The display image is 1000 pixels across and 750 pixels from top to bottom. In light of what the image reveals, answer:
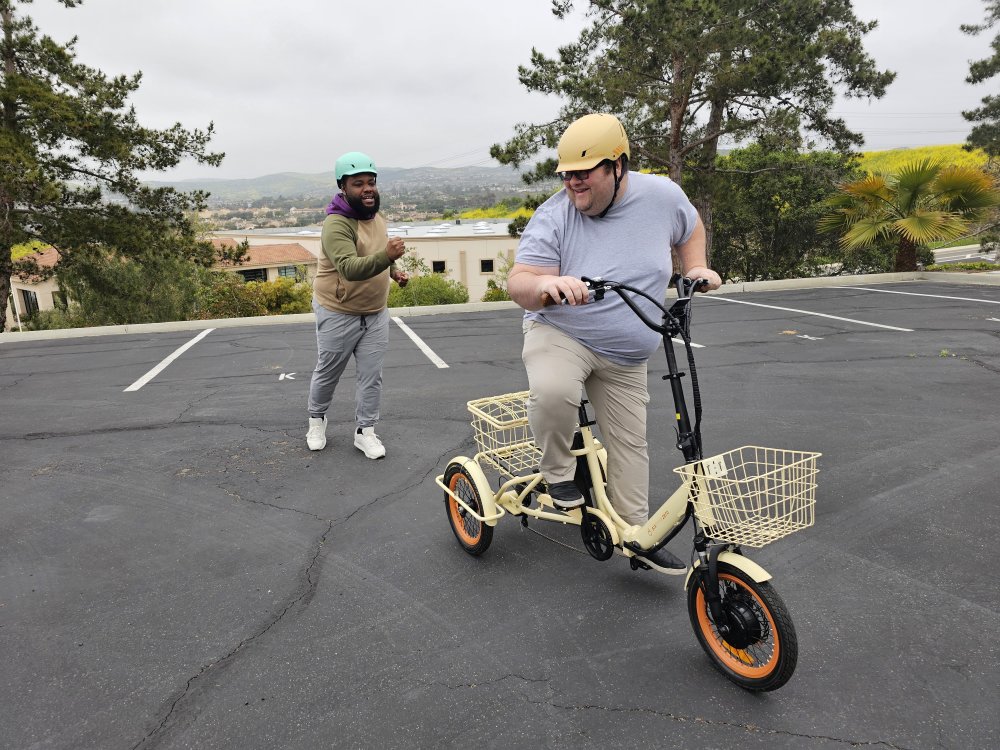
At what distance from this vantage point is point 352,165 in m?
4.08

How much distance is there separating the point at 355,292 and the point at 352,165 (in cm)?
84

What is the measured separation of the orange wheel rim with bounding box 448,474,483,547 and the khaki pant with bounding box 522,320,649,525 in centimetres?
62

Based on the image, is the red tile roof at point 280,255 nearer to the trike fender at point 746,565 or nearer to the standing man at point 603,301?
the standing man at point 603,301

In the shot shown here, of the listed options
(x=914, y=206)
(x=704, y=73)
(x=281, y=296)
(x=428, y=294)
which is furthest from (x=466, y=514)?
(x=428, y=294)

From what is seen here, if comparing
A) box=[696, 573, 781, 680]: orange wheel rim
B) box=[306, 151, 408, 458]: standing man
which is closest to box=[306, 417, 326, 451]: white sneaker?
box=[306, 151, 408, 458]: standing man

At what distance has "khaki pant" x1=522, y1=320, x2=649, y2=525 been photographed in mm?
2666

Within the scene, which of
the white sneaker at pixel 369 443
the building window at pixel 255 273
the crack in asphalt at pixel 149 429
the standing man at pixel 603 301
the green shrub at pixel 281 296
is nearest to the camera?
the standing man at pixel 603 301

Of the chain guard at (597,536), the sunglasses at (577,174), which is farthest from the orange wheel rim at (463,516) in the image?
the sunglasses at (577,174)

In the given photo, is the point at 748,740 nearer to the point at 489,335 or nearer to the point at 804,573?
the point at 804,573

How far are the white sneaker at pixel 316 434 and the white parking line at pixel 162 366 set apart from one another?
3060 millimetres

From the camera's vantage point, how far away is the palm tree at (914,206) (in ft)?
41.5

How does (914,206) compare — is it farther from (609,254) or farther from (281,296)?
(281,296)

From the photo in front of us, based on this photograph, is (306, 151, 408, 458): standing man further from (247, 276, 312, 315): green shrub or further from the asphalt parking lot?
(247, 276, 312, 315): green shrub

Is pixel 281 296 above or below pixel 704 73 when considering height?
below
